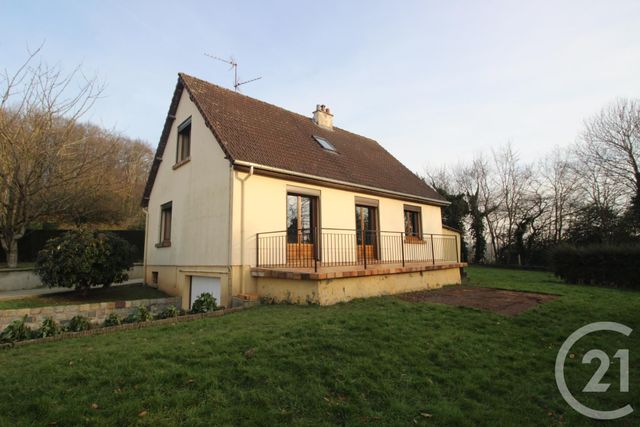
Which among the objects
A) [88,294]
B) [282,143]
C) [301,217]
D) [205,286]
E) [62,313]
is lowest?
[62,313]

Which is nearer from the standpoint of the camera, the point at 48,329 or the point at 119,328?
the point at 48,329

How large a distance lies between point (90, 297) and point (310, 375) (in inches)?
382

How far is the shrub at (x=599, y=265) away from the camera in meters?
13.0

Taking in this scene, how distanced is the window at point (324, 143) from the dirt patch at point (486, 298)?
6214 mm

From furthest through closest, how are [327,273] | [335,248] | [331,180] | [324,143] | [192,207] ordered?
1. [324,143]
2. [335,248]
3. [192,207]
4. [331,180]
5. [327,273]

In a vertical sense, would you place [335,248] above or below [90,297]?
above

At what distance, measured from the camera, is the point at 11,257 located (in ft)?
49.9

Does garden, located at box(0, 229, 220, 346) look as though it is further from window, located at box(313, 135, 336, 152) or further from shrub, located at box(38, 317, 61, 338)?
window, located at box(313, 135, 336, 152)

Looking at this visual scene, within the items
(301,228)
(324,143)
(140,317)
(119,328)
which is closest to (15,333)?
(119,328)

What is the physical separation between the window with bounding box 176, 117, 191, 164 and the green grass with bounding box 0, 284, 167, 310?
4.52 meters

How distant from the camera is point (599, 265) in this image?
543 inches

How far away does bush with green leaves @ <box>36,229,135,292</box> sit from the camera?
31.1ft

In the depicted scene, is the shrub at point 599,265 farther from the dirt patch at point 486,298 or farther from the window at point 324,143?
the window at point 324,143

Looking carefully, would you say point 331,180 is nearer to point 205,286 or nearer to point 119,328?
point 205,286
